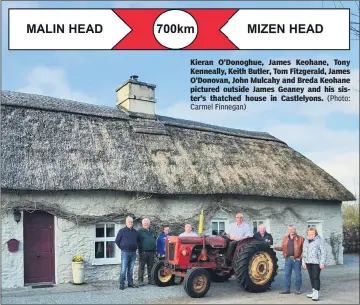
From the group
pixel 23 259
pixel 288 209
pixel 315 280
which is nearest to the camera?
pixel 315 280

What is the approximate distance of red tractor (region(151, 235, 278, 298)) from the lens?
845 centimetres

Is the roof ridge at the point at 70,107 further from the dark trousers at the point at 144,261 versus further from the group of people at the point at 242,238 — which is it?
the dark trousers at the point at 144,261

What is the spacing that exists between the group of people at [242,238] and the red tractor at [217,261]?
0.74ft

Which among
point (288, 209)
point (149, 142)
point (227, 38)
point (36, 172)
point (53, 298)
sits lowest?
point (53, 298)

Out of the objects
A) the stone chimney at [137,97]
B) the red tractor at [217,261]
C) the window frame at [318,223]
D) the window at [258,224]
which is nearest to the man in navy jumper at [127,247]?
the red tractor at [217,261]

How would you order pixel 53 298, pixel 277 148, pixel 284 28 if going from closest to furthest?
1. pixel 284 28
2. pixel 53 298
3. pixel 277 148

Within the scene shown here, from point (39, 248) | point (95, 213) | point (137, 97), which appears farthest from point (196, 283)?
point (137, 97)

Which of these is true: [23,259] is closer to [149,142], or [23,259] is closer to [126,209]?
[126,209]

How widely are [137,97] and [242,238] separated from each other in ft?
22.0

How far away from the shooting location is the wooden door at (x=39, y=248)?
1015 centimetres

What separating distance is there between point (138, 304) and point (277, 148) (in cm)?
980

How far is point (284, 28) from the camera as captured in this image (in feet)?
22.6

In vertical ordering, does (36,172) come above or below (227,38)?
below

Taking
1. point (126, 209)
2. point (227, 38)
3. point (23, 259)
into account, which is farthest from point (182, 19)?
point (23, 259)
